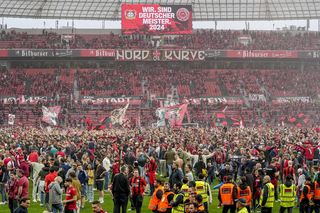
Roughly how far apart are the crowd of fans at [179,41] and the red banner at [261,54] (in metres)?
1.31

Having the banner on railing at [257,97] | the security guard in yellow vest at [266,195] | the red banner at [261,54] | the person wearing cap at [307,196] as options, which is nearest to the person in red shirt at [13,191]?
the security guard in yellow vest at [266,195]

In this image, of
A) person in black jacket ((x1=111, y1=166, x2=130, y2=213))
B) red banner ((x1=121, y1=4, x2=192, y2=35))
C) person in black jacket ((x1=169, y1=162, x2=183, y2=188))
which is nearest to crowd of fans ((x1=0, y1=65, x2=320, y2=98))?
red banner ((x1=121, y1=4, x2=192, y2=35))

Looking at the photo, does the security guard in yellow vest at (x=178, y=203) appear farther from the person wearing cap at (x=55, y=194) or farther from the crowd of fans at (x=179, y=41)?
the crowd of fans at (x=179, y=41)

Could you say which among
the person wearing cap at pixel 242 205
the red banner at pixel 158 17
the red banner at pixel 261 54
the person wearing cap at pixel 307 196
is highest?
the red banner at pixel 158 17

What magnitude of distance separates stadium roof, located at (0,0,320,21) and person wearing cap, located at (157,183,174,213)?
53.0m

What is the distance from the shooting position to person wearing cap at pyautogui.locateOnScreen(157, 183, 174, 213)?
47.0 ft

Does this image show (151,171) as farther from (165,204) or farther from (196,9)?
(196,9)

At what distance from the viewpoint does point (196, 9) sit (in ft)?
227

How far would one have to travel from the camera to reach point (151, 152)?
26219 millimetres

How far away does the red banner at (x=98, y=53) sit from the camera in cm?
6469

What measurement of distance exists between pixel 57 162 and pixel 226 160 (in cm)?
784

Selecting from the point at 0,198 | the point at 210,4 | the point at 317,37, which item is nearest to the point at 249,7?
the point at 210,4

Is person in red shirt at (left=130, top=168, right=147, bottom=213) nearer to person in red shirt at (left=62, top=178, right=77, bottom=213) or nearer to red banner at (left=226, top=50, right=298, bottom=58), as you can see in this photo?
person in red shirt at (left=62, top=178, right=77, bottom=213)

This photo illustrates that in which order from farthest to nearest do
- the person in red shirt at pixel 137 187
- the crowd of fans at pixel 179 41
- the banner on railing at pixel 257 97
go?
the crowd of fans at pixel 179 41 < the banner on railing at pixel 257 97 < the person in red shirt at pixel 137 187
